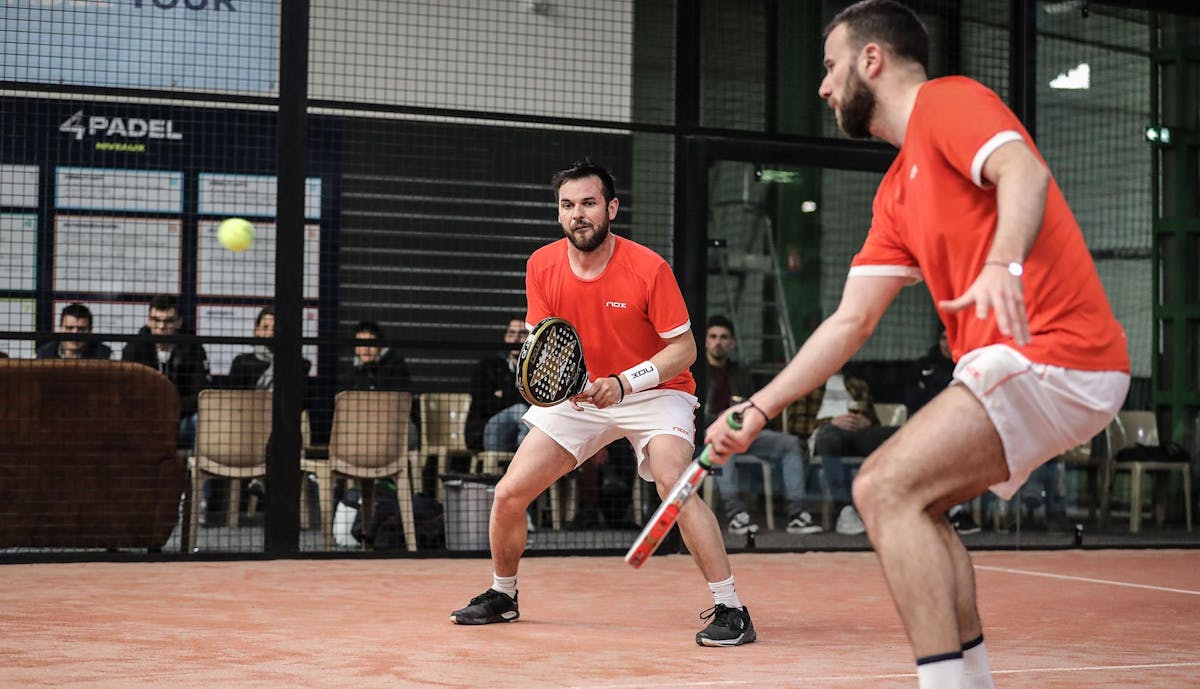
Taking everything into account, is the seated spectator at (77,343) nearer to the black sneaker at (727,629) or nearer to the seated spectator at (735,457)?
the seated spectator at (735,457)

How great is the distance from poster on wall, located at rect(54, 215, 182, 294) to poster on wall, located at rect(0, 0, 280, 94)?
81 centimetres

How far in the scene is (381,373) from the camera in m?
7.83

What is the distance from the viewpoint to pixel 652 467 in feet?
15.8

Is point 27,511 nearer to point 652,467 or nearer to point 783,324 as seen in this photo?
point 652,467

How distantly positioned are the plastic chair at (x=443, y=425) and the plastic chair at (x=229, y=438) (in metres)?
1.02

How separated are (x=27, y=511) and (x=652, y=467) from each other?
12.0ft

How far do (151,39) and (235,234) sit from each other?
1.41 meters

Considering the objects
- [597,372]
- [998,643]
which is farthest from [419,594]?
[998,643]

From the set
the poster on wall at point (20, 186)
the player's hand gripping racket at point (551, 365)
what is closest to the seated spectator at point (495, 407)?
the poster on wall at point (20, 186)

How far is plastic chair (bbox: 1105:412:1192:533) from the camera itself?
29.6 feet

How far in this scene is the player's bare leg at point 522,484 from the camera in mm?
4879

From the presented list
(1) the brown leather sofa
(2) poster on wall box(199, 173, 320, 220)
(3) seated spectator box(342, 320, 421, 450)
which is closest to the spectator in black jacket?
(3) seated spectator box(342, 320, 421, 450)

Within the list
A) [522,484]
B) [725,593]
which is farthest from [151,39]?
[725,593]

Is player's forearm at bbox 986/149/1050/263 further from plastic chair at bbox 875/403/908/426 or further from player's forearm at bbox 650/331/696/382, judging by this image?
plastic chair at bbox 875/403/908/426
